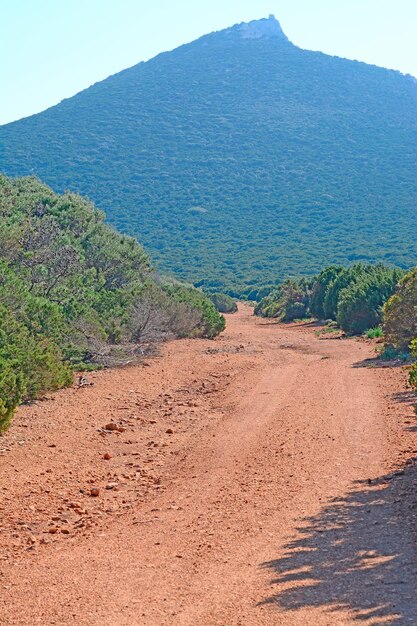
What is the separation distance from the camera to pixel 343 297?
32094mm

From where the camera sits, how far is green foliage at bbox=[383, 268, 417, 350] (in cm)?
2070

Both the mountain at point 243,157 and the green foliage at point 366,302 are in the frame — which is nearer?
the green foliage at point 366,302

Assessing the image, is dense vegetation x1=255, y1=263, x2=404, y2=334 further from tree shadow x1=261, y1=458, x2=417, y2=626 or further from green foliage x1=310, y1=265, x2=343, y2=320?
tree shadow x1=261, y1=458, x2=417, y2=626

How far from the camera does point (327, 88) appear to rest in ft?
422

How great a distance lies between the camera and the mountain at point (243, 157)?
8219cm

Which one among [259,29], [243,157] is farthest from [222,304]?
[259,29]

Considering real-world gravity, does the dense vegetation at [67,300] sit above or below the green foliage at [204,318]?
above

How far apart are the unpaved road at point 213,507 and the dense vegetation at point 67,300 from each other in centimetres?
93

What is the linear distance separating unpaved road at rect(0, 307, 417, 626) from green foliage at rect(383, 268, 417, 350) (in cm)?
380

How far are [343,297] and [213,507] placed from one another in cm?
2374

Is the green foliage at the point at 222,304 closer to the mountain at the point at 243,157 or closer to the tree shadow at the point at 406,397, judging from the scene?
the mountain at the point at 243,157

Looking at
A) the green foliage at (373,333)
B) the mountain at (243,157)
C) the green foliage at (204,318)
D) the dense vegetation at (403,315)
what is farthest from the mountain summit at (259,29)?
the dense vegetation at (403,315)

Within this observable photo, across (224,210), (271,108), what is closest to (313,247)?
(224,210)

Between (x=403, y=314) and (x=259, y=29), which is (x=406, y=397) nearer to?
(x=403, y=314)
